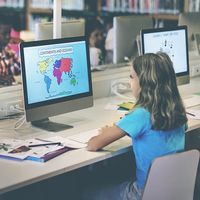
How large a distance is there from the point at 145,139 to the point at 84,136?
36 centimetres

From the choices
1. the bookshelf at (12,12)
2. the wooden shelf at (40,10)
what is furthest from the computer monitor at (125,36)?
the bookshelf at (12,12)

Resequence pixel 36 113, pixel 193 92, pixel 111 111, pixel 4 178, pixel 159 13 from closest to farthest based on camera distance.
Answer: pixel 4 178, pixel 36 113, pixel 111 111, pixel 193 92, pixel 159 13

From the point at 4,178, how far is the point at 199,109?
1486 mm

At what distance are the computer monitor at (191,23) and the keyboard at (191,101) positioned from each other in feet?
2.83

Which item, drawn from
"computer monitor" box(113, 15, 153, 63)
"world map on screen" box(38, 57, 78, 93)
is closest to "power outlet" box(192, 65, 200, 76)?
"computer monitor" box(113, 15, 153, 63)

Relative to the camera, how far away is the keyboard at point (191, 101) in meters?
3.40

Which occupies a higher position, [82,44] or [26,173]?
[82,44]

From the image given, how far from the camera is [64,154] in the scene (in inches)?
96.0

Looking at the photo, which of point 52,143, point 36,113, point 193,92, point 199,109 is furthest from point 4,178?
point 193,92

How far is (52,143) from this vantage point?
2543mm

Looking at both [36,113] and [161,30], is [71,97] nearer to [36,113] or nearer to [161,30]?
[36,113]

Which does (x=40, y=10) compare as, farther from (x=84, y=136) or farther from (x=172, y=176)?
(x=172, y=176)

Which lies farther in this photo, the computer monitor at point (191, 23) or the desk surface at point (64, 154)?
the computer monitor at point (191, 23)

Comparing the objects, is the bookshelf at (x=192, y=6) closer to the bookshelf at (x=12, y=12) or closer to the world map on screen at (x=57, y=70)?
the bookshelf at (x=12, y=12)
